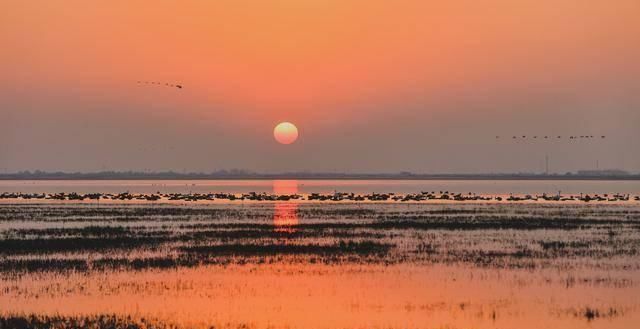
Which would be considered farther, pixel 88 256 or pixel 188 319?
pixel 88 256

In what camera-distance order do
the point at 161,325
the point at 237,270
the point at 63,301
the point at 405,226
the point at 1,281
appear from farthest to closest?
the point at 405,226 → the point at 237,270 → the point at 1,281 → the point at 63,301 → the point at 161,325

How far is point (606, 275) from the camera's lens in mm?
→ 27469

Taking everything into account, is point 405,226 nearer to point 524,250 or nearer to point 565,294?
point 524,250

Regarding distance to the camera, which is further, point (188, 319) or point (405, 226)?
point (405, 226)

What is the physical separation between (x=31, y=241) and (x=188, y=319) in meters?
20.6

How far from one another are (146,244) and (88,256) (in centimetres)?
515

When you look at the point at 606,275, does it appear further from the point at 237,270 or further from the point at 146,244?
the point at 146,244

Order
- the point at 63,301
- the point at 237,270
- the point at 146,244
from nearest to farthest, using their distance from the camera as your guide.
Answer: the point at 63,301 → the point at 237,270 → the point at 146,244

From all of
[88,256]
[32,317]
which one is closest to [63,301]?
[32,317]

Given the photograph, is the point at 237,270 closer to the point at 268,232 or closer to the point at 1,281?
the point at 1,281

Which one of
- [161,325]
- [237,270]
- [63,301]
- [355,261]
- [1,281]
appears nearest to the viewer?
[161,325]

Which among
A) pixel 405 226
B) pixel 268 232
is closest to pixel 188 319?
pixel 268 232

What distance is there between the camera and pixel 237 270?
1161 inches

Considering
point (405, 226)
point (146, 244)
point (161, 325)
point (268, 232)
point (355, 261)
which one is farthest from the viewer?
point (405, 226)
